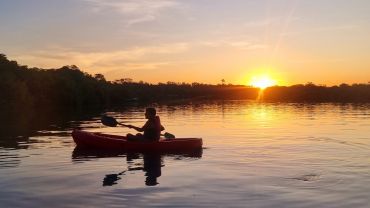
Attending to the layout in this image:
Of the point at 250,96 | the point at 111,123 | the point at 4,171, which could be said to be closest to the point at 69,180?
the point at 4,171

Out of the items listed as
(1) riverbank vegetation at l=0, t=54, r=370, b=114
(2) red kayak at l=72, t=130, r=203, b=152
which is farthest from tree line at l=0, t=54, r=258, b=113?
(2) red kayak at l=72, t=130, r=203, b=152

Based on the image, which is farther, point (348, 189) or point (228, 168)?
point (228, 168)

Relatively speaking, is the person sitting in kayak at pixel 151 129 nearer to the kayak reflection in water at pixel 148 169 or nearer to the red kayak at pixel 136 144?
the red kayak at pixel 136 144

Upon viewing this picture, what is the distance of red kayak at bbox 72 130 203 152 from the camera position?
17.8 meters

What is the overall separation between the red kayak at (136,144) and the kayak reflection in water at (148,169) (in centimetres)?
45

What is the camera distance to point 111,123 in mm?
18828

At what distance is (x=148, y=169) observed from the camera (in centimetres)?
1432

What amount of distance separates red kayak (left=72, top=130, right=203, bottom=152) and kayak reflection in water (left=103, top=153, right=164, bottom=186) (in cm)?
45

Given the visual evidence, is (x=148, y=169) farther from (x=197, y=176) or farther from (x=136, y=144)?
(x=136, y=144)

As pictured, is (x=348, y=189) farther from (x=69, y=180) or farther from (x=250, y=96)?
(x=250, y=96)

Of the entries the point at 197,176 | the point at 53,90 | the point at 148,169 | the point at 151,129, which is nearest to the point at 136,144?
the point at 151,129

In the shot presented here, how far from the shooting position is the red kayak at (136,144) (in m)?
17.8

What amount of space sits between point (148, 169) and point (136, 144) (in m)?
3.62

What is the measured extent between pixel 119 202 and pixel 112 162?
5.88 metres
